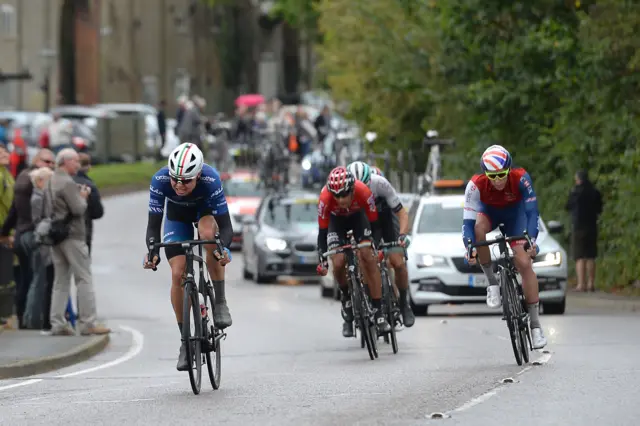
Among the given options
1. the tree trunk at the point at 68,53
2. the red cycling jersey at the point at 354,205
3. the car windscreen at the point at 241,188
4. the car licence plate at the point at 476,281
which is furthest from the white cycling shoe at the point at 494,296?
the tree trunk at the point at 68,53

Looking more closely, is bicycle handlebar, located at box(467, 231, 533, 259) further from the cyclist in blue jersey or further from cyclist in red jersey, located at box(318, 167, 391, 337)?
the cyclist in blue jersey

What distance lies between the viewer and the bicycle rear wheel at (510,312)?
53.2 feet

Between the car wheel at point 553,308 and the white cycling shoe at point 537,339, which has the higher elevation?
the white cycling shoe at point 537,339

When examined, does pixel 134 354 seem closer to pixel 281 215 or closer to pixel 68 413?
pixel 68 413

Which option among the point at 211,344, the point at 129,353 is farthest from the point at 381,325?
the point at 211,344

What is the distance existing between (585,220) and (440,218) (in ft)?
13.0

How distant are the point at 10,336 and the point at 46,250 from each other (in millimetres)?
1073

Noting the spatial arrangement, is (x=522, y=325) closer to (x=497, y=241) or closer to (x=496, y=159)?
(x=497, y=241)

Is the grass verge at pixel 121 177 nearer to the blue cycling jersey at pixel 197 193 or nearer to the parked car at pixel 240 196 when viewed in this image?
the parked car at pixel 240 196

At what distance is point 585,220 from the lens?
28734 mm

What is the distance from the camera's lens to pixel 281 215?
113 feet

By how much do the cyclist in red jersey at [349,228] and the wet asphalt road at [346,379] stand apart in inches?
21.5

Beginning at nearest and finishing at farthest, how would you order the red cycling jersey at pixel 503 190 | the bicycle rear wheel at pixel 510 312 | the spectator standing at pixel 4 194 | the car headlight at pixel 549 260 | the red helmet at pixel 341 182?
1. the bicycle rear wheel at pixel 510 312
2. the red cycling jersey at pixel 503 190
3. the red helmet at pixel 341 182
4. the spectator standing at pixel 4 194
5. the car headlight at pixel 549 260

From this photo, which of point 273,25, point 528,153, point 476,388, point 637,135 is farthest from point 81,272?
point 273,25
